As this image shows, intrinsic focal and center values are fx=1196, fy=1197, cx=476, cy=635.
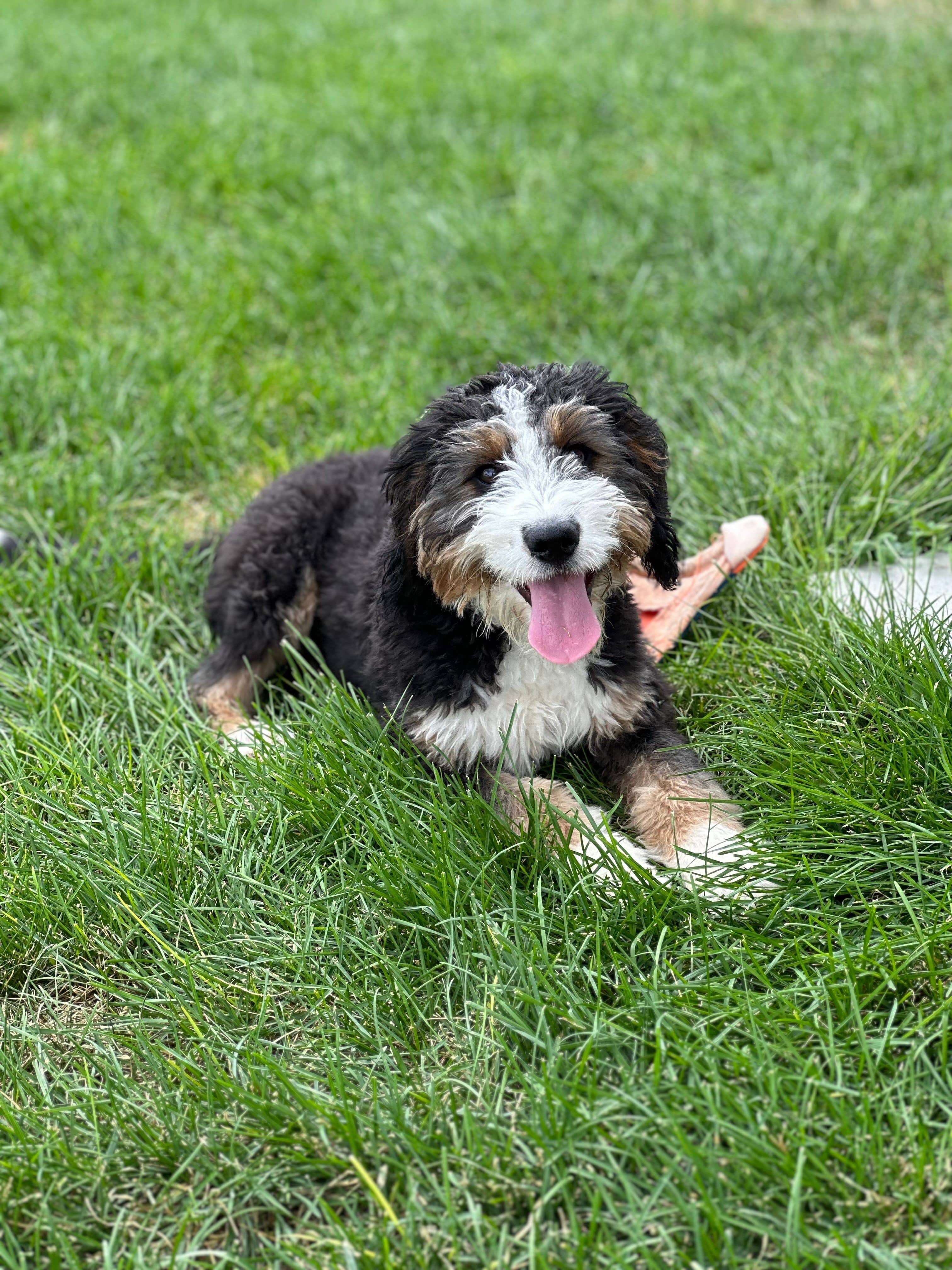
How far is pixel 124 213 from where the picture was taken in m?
6.84

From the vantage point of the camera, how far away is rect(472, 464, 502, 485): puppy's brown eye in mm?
3008

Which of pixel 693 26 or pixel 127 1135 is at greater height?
pixel 693 26

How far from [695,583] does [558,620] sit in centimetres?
108

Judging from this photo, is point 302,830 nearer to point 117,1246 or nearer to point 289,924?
point 289,924

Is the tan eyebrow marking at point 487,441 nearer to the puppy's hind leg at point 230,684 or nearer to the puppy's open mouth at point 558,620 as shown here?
the puppy's open mouth at point 558,620

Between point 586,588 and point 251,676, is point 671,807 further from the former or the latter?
point 251,676

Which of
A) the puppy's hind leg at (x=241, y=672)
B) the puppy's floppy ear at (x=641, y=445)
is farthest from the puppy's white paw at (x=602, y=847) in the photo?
the puppy's hind leg at (x=241, y=672)

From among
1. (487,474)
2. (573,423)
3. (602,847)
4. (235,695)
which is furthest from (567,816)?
(235,695)

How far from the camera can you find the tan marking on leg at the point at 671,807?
3062 mm

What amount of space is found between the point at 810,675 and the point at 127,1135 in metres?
2.11

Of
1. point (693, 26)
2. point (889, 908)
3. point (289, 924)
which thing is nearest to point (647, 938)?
point (889, 908)

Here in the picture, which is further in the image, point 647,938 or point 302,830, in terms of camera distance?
point 302,830

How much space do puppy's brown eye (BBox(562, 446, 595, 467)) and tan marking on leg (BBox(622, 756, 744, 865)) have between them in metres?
0.83

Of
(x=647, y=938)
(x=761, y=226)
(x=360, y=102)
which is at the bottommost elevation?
(x=647, y=938)
